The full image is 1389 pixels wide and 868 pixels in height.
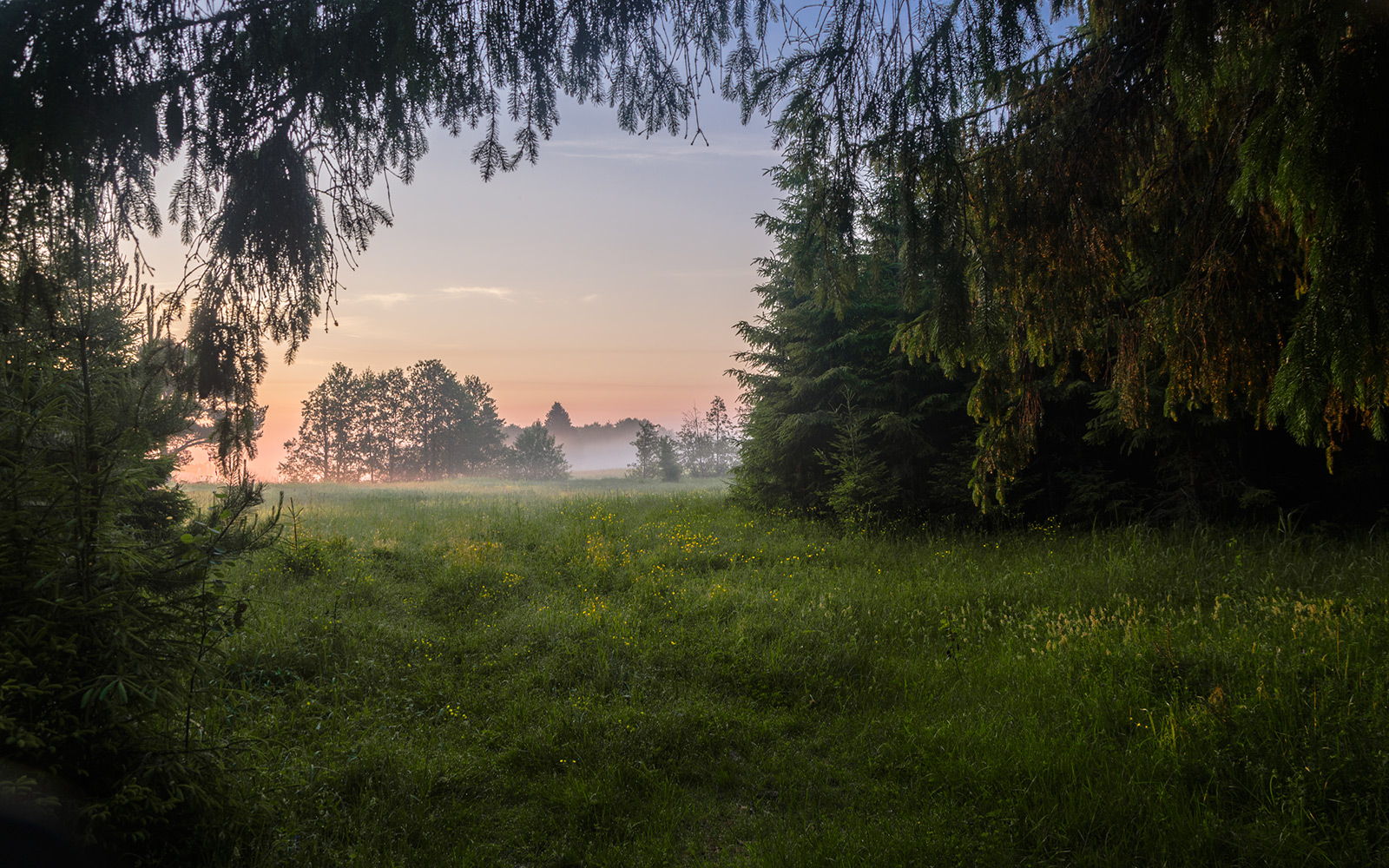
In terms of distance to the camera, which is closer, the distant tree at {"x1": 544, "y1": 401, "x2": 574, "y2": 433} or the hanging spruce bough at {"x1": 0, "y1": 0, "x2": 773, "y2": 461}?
the hanging spruce bough at {"x1": 0, "y1": 0, "x2": 773, "y2": 461}

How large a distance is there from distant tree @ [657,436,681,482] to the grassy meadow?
40083 mm

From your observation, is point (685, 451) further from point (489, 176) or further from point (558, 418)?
point (489, 176)

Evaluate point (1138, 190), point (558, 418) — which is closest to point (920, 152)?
point (1138, 190)

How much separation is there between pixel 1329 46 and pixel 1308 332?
1021 mm

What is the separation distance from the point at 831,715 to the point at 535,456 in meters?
58.0

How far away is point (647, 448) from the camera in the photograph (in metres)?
55.1

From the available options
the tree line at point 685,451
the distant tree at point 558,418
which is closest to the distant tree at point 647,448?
the tree line at point 685,451

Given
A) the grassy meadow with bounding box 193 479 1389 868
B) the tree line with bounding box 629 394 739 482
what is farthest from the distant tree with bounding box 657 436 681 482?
the grassy meadow with bounding box 193 479 1389 868

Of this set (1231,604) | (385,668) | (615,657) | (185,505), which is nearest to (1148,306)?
(1231,604)

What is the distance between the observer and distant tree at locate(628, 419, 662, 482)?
54.3 metres

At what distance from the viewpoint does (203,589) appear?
113 inches

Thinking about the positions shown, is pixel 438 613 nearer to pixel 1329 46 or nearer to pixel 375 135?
pixel 375 135

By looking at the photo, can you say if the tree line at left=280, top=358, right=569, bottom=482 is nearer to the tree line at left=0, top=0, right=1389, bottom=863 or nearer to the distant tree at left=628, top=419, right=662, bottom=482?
the distant tree at left=628, top=419, right=662, bottom=482

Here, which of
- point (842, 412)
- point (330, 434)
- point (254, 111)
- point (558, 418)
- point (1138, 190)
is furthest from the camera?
point (558, 418)
